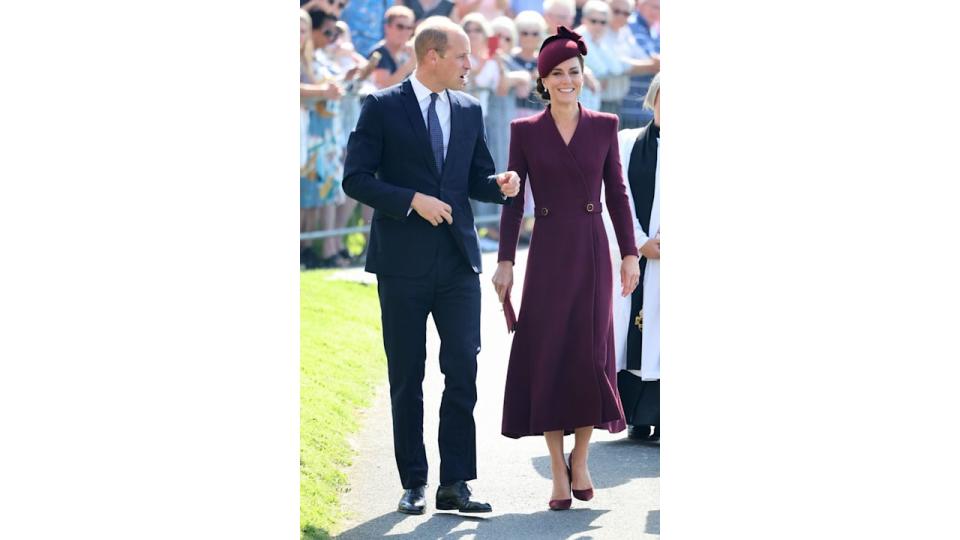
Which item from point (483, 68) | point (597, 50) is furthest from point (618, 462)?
point (597, 50)

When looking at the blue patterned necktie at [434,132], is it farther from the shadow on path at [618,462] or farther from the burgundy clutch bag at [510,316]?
the shadow on path at [618,462]

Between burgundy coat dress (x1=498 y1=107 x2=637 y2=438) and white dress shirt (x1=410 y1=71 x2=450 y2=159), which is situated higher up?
white dress shirt (x1=410 y1=71 x2=450 y2=159)

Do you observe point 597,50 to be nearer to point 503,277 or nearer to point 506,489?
point 506,489

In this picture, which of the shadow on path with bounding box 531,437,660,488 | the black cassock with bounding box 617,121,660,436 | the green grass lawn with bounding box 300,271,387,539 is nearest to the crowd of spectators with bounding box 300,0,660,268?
the green grass lawn with bounding box 300,271,387,539

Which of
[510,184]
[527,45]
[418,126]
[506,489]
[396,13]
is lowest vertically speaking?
[506,489]

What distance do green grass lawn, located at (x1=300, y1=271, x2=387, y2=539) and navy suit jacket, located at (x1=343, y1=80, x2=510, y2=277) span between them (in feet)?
3.79

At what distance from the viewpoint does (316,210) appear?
53.9 ft

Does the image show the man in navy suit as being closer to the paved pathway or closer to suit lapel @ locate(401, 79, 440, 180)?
suit lapel @ locate(401, 79, 440, 180)

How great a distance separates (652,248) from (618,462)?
1183 millimetres

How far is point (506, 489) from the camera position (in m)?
9.21

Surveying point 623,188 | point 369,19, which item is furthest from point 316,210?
point 623,188

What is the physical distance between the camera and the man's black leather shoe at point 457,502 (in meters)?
8.65

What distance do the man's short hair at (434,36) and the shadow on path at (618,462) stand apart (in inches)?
90.4

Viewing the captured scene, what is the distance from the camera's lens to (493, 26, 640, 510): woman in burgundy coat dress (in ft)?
28.5
